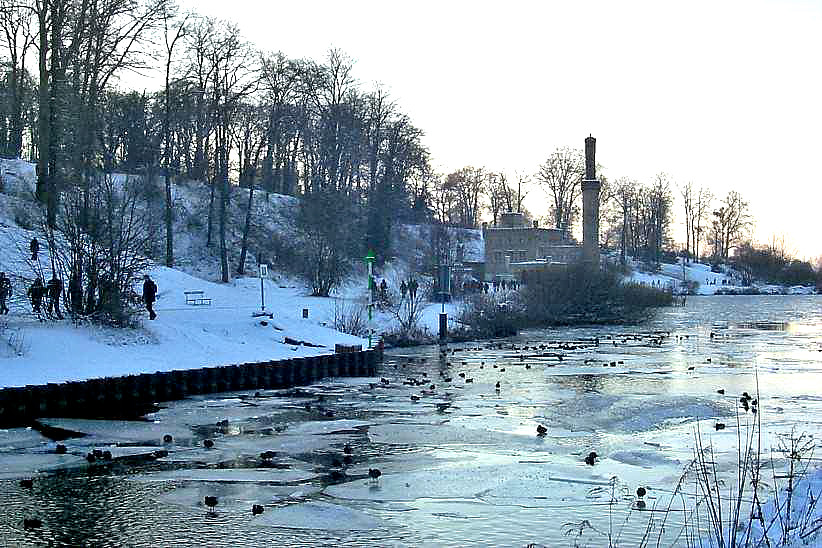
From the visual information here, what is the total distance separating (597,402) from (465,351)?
54.5 feet

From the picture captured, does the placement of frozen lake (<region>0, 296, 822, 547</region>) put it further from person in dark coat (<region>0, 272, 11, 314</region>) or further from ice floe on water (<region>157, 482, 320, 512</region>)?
person in dark coat (<region>0, 272, 11, 314</region>)

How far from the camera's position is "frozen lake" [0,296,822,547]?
1018 centimetres

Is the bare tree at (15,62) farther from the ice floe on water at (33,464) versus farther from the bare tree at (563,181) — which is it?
the bare tree at (563,181)

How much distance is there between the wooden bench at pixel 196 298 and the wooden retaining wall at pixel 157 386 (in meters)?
9.52

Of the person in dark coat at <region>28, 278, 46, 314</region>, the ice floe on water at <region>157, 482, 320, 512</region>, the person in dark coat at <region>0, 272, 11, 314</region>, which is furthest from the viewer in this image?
the person in dark coat at <region>28, 278, 46, 314</region>

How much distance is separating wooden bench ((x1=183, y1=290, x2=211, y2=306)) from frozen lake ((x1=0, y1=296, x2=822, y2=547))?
1250 cm

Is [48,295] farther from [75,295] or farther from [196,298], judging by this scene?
[196,298]

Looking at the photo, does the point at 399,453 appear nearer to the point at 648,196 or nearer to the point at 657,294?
the point at 657,294

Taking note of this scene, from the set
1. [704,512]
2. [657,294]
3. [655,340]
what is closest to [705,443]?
[704,512]

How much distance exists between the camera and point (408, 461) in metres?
13.9

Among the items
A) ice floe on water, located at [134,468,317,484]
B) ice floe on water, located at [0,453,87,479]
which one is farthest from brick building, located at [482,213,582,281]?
ice floe on water, located at [134,468,317,484]

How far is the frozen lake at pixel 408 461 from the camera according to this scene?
10180mm

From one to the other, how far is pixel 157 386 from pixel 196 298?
17294mm

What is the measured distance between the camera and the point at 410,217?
88625 mm
